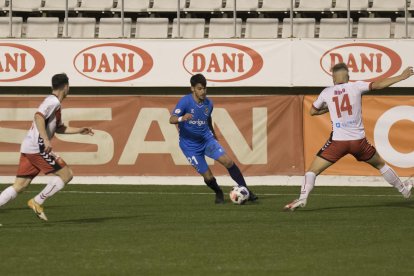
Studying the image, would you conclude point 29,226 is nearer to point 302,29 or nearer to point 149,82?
point 149,82

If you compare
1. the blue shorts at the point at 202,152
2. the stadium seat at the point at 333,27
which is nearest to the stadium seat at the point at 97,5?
the stadium seat at the point at 333,27

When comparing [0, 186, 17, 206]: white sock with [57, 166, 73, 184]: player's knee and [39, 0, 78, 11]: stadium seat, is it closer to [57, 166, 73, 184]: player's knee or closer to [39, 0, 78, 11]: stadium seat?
[57, 166, 73, 184]: player's knee

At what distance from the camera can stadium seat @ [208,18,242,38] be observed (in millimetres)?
24891

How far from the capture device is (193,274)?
930cm

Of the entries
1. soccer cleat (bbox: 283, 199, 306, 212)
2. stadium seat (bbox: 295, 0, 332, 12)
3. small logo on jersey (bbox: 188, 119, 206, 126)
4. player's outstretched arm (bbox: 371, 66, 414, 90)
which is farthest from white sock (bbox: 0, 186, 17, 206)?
stadium seat (bbox: 295, 0, 332, 12)

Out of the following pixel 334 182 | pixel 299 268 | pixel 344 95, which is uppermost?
pixel 344 95

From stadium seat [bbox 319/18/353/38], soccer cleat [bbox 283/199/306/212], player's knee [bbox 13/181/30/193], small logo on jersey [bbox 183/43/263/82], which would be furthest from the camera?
stadium seat [bbox 319/18/353/38]

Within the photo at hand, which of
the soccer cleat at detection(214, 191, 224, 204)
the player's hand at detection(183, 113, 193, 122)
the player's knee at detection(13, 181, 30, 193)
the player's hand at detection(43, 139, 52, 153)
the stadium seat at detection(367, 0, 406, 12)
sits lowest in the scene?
the soccer cleat at detection(214, 191, 224, 204)

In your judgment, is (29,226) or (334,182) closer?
(29,226)

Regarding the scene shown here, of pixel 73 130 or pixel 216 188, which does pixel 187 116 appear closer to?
pixel 216 188

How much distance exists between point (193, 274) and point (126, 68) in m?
14.8

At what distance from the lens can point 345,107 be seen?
1530cm

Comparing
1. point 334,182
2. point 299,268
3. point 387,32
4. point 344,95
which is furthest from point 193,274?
point 387,32

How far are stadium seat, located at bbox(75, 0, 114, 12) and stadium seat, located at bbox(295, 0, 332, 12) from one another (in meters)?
4.65
